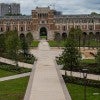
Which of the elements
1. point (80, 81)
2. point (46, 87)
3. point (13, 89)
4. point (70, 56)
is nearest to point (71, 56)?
point (70, 56)

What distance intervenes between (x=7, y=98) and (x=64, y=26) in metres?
136

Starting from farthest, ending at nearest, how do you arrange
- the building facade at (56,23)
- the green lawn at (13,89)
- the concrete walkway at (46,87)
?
the building facade at (56,23) < the green lawn at (13,89) < the concrete walkway at (46,87)

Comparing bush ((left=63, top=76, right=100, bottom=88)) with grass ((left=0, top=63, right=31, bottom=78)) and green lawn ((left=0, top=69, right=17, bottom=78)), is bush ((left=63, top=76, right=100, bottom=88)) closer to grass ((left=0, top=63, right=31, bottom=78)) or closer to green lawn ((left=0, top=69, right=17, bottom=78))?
green lawn ((left=0, top=69, right=17, bottom=78))

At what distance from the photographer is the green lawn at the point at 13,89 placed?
115 feet

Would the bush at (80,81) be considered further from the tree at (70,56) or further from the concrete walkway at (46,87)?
the tree at (70,56)

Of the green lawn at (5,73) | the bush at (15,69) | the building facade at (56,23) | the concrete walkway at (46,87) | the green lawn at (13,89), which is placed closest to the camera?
the concrete walkway at (46,87)

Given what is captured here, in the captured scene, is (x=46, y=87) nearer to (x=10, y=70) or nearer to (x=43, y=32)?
(x=10, y=70)

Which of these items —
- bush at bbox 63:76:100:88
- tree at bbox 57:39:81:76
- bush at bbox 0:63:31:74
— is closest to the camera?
bush at bbox 63:76:100:88

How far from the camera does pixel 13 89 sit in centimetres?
3894

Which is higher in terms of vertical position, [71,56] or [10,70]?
[71,56]

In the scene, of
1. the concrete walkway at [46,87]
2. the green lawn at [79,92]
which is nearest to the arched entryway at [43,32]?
the concrete walkway at [46,87]

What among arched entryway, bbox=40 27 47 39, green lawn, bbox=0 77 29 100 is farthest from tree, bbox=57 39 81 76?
arched entryway, bbox=40 27 47 39

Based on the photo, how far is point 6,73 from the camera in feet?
170

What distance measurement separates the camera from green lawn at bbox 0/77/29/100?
35.0 metres
